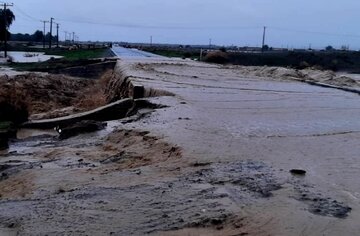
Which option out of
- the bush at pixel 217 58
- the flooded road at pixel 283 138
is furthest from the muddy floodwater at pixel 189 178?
the bush at pixel 217 58

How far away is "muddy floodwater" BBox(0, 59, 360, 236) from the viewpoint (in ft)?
17.8

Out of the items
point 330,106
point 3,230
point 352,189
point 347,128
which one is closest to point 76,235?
point 3,230

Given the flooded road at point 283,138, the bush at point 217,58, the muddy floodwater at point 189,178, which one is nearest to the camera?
the muddy floodwater at point 189,178

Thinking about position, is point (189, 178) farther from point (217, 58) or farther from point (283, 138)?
point (217, 58)

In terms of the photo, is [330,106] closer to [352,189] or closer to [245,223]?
[352,189]

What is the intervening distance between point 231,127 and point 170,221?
5.82 meters

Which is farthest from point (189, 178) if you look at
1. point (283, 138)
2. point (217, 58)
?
point (217, 58)

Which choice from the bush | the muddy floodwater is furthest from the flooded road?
the bush

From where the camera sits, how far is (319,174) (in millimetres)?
7422

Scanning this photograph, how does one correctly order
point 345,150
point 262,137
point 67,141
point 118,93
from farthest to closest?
1. point 118,93
2. point 67,141
3. point 262,137
4. point 345,150

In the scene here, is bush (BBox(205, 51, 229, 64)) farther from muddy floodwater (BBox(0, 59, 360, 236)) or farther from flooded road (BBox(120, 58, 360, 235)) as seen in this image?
muddy floodwater (BBox(0, 59, 360, 236))

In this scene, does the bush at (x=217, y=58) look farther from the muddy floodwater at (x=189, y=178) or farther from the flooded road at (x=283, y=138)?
the muddy floodwater at (x=189, y=178)

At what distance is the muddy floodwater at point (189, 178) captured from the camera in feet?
17.8

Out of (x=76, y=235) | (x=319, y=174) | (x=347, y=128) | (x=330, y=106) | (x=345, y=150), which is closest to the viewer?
(x=76, y=235)
